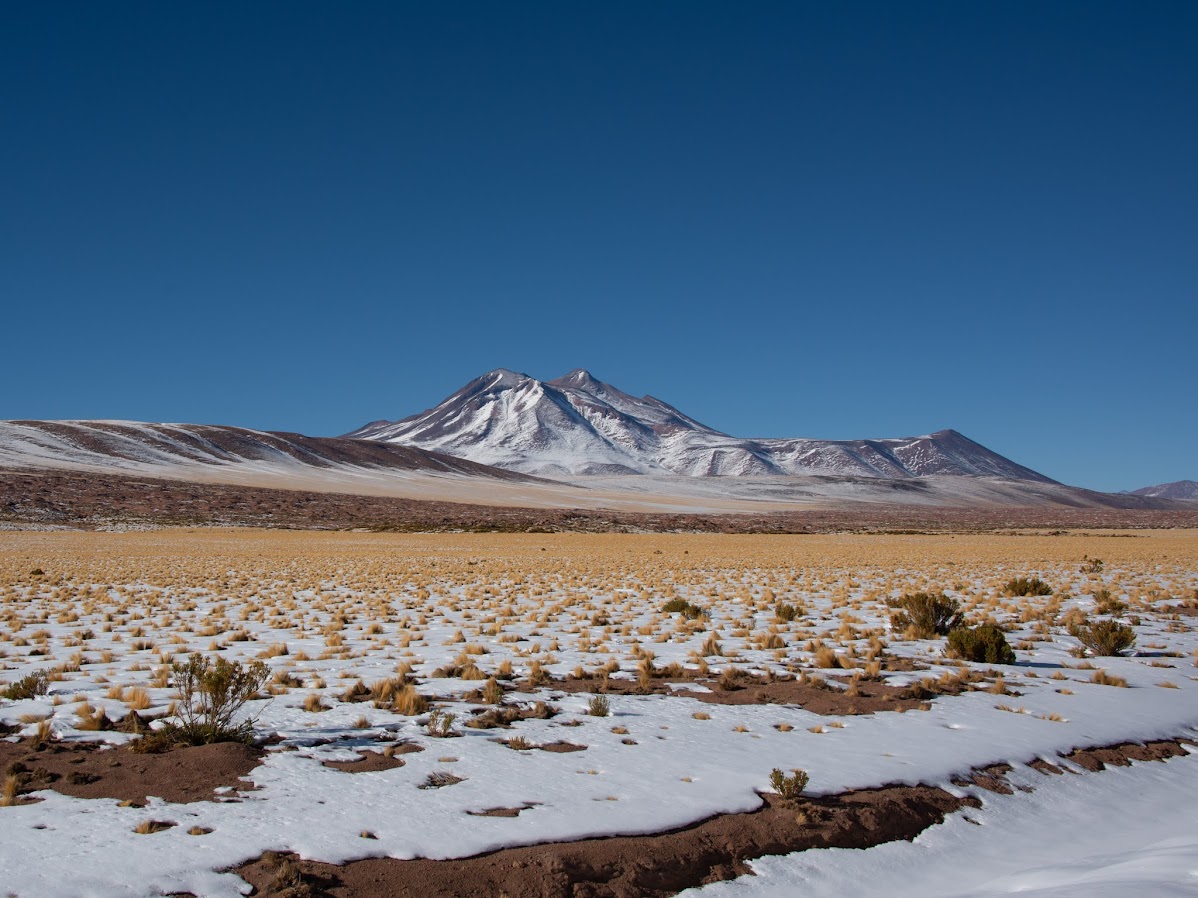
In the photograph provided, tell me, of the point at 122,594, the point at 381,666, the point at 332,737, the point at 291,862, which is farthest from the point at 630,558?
the point at 291,862

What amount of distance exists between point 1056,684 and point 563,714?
6904mm

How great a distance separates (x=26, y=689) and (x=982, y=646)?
12.9m

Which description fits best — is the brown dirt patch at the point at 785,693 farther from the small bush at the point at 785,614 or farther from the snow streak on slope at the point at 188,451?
the snow streak on slope at the point at 188,451

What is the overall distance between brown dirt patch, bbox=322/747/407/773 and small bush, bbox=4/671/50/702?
4.55 m

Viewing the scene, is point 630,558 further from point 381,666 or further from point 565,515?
point 565,515

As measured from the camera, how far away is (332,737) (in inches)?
309

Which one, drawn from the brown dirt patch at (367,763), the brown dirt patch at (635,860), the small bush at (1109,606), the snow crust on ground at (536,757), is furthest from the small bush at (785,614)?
the brown dirt patch at (367,763)

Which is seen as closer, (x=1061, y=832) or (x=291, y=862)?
(x=291, y=862)

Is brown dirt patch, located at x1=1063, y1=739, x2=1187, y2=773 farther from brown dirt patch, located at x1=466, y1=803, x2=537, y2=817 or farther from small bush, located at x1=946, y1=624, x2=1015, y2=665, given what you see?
brown dirt patch, located at x1=466, y1=803, x2=537, y2=817

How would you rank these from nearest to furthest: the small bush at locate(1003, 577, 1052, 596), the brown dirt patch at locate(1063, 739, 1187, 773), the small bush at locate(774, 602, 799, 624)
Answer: the brown dirt patch at locate(1063, 739, 1187, 773) < the small bush at locate(774, 602, 799, 624) < the small bush at locate(1003, 577, 1052, 596)

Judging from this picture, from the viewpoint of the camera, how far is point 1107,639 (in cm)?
1340

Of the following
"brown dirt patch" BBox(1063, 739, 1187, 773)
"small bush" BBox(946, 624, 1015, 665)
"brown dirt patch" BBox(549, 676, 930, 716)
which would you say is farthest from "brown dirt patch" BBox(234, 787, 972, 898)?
"small bush" BBox(946, 624, 1015, 665)

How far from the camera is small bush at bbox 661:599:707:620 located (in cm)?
1741

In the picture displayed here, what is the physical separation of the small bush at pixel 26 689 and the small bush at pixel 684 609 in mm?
11412
